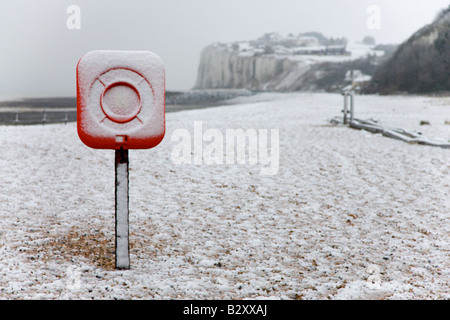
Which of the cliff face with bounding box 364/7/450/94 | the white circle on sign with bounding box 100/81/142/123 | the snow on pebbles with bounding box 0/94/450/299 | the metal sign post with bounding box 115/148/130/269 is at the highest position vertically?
the cliff face with bounding box 364/7/450/94

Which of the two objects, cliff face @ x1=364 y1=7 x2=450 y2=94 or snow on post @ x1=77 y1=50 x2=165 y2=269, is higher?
cliff face @ x1=364 y1=7 x2=450 y2=94

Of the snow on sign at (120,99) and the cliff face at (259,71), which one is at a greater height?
the cliff face at (259,71)

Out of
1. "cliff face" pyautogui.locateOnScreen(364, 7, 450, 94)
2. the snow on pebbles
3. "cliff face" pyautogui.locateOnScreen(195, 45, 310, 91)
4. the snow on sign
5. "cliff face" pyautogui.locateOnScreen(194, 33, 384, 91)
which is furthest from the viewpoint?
"cliff face" pyautogui.locateOnScreen(195, 45, 310, 91)

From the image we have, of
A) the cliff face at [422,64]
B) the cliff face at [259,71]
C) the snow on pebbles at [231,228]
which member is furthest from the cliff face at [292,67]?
the snow on pebbles at [231,228]

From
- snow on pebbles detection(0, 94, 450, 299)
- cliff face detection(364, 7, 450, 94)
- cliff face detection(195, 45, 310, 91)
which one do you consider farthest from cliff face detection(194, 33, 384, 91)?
snow on pebbles detection(0, 94, 450, 299)

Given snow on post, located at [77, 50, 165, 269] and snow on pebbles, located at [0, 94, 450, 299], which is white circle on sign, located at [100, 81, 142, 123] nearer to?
snow on post, located at [77, 50, 165, 269]

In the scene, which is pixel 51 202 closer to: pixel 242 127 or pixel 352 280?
pixel 352 280

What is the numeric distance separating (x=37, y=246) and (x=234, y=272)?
6.41ft

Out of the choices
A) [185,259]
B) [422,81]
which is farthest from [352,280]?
[422,81]

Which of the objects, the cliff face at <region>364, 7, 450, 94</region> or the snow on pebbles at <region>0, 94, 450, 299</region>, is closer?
the snow on pebbles at <region>0, 94, 450, 299</region>

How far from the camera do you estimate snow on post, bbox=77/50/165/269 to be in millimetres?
3438

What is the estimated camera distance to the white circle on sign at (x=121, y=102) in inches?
136

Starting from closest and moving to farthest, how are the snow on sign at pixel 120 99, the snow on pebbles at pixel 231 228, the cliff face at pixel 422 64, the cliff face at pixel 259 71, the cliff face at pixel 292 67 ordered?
1. the snow on sign at pixel 120 99
2. the snow on pebbles at pixel 231 228
3. the cliff face at pixel 422 64
4. the cliff face at pixel 292 67
5. the cliff face at pixel 259 71

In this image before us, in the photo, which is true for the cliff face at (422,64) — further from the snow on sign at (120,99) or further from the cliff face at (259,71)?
the cliff face at (259,71)
